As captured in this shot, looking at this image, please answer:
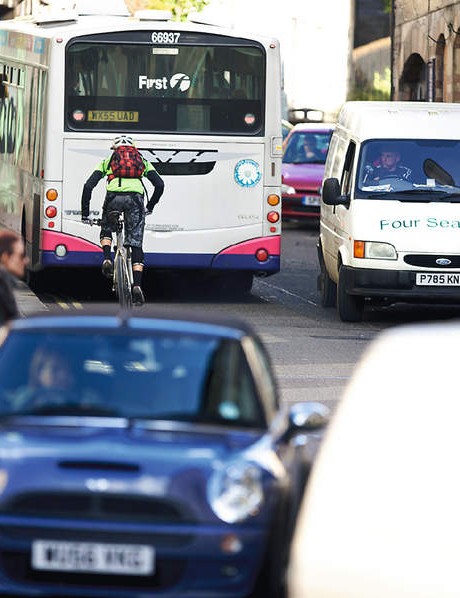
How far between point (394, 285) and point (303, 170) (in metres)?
16.4

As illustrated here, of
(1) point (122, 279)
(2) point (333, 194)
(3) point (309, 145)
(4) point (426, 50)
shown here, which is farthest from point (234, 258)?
(4) point (426, 50)

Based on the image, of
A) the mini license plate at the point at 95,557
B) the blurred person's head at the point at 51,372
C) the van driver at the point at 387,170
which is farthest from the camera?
the van driver at the point at 387,170

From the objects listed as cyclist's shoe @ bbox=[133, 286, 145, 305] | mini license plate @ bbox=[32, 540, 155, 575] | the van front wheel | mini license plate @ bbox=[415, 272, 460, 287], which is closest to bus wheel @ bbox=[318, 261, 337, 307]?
the van front wheel

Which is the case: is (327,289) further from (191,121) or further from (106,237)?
(106,237)

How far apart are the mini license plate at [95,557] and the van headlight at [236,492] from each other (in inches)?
12.6

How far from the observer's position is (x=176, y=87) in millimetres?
22625

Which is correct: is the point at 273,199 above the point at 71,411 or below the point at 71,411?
above

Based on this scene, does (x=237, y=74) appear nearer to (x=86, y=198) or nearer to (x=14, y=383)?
(x=86, y=198)

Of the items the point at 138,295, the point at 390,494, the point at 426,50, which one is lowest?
the point at 138,295

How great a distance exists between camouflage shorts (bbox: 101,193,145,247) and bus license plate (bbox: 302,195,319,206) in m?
17.2

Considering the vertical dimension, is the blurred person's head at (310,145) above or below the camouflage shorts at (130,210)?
above

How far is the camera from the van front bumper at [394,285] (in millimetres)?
20422

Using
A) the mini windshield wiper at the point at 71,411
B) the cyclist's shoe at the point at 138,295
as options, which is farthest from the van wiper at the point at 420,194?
the mini windshield wiper at the point at 71,411

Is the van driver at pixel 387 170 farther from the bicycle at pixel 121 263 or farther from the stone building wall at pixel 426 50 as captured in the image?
the stone building wall at pixel 426 50
